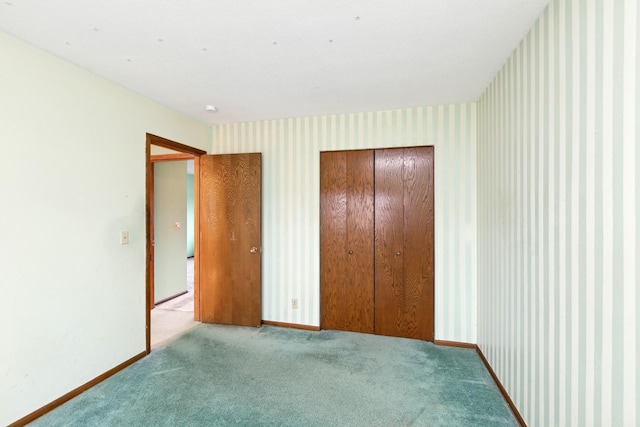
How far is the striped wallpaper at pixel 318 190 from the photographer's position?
10.0ft

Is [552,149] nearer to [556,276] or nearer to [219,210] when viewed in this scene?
[556,276]

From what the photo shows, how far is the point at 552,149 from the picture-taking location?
153cm

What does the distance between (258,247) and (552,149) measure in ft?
9.36

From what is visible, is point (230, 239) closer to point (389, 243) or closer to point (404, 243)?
point (389, 243)

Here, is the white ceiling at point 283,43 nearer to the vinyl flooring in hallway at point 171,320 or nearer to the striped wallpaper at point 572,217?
the striped wallpaper at point 572,217

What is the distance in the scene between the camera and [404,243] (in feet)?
10.5

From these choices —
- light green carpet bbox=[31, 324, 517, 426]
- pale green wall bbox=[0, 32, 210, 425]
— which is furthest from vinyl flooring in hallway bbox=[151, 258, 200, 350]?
pale green wall bbox=[0, 32, 210, 425]

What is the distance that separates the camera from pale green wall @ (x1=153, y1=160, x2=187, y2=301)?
4477 mm

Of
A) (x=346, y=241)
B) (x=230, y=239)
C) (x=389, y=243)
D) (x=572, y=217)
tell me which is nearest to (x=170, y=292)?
(x=230, y=239)

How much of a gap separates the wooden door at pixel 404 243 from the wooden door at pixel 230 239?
140 centimetres

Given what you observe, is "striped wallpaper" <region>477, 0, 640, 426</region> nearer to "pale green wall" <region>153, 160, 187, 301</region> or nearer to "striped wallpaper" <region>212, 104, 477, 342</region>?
"striped wallpaper" <region>212, 104, 477, 342</region>

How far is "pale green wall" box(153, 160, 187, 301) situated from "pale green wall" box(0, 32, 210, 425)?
1.81 meters

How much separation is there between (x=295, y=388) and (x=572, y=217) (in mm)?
2109

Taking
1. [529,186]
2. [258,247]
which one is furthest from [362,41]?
[258,247]
